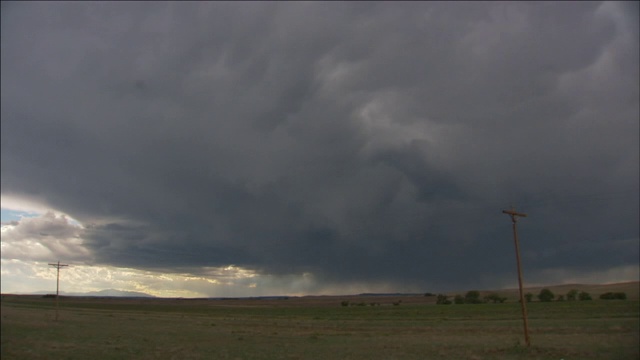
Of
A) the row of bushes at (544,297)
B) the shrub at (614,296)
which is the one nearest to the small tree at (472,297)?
the row of bushes at (544,297)

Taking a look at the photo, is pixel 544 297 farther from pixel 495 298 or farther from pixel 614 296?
pixel 495 298

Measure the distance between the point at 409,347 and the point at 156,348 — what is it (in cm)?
2052

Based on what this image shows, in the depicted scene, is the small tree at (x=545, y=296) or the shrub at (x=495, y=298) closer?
the small tree at (x=545, y=296)

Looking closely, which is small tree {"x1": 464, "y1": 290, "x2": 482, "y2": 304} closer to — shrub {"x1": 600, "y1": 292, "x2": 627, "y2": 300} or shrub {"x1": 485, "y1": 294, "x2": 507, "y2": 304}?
shrub {"x1": 485, "y1": 294, "x2": 507, "y2": 304}

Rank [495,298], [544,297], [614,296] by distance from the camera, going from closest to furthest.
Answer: [614,296], [544,297], [495,298]

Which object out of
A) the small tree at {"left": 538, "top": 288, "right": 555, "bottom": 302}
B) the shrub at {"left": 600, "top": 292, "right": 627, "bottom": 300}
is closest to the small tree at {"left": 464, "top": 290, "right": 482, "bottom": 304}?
the small tree at {"left": 538, "top": 288, "right": 555, "bottom": 302}

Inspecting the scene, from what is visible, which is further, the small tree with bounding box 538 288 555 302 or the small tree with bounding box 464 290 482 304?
the small tree with bounding box 464 290 482 304

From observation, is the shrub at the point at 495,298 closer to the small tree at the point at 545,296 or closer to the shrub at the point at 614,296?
the small tree at the point at 545,296

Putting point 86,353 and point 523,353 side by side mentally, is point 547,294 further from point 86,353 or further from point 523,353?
point 86,353

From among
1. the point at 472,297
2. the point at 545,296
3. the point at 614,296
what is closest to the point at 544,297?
the point at 545,296

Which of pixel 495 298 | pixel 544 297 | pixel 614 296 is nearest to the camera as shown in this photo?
pixel 614 296

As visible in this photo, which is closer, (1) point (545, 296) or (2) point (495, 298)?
(1) point (545, 296)

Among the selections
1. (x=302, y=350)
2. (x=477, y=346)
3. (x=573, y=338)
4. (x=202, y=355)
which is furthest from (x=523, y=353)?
(x=202, y=355)

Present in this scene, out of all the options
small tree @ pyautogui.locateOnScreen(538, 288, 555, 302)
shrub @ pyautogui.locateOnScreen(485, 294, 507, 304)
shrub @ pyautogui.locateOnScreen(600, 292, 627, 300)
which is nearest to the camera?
shrub @ pyautogui.locateOnScreen(600, 292, 627, 300)
